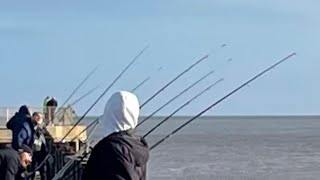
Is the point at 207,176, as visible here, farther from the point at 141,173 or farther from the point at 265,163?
the point at 141,173

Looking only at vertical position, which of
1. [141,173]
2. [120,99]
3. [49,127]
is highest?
[120,99]

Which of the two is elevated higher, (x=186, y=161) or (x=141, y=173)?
(x=141, y=173)

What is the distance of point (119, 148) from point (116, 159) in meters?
0.06

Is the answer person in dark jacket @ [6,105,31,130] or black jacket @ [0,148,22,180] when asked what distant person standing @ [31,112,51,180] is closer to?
person in dark jacket @ [6,105,31,130]

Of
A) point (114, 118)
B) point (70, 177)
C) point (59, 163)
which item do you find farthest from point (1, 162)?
point (114, 118)

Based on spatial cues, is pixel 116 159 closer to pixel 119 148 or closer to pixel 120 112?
pixel 119 148

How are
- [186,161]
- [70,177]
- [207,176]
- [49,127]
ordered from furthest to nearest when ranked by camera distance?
[186,161]
[207,176]
[49,127]
[70,177]

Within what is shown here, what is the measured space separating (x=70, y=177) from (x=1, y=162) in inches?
31.4

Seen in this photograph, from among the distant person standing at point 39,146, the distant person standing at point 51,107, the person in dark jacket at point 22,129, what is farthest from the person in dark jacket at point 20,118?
the distant person standing at point 51,107

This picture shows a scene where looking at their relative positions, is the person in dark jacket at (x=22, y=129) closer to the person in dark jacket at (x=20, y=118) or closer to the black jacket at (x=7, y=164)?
the person in dark jacket at (x=20, y=118)

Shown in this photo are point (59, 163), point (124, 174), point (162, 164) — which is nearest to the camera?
point (124, 174)

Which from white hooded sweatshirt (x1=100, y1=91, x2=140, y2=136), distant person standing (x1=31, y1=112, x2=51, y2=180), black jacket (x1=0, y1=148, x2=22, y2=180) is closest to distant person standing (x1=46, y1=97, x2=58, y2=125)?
distant person standing (x1=31, y1=112, x2=51, y2=180)

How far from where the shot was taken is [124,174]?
5.11 meters

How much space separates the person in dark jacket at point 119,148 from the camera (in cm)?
510
